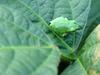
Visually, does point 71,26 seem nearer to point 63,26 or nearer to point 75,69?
point 63,26

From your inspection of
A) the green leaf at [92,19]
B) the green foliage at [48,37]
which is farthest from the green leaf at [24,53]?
the green leaf at [92,19]

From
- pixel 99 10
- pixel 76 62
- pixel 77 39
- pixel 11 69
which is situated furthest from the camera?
pixel 99 10

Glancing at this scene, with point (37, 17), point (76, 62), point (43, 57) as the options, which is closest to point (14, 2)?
point (37, 17)

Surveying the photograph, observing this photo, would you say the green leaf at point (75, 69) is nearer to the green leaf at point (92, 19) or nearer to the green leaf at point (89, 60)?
the green leaf at point (89, 60)

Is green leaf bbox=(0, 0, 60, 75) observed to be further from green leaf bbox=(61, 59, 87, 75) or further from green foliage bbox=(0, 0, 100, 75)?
green leaf bbox=(61, 59, 87, 75)

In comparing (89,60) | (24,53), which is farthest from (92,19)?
(24,53)

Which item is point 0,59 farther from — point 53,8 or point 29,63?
point 53,8

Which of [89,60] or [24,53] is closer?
[24,53]
